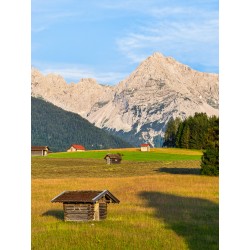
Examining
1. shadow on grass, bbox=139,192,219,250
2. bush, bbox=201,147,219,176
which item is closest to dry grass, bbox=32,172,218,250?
shadow on grass, bbox=139,192,219,250

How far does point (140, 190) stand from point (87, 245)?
32081 mm

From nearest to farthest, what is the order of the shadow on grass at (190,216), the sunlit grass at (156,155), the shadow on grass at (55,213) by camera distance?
1. the shadow on grass at (190,216)
2. the shadow on grass at (55,213)
3. the sunlit grass at (156,155)

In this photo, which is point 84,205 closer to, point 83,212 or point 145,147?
point 83,212

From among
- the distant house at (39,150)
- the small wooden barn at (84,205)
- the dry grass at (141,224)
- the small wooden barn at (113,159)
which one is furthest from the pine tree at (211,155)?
the distant house at (39,150)

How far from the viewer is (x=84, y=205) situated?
3300 centimetres

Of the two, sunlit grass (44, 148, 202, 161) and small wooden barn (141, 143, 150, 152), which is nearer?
sunlit grass (44, 148, 202, 161)

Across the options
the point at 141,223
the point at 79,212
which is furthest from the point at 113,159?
the point at 141,223

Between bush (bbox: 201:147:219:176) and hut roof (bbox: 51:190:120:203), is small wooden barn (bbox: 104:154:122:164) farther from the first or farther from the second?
hut roof (bbox: 51:190:120:203)

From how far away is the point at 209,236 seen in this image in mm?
27000

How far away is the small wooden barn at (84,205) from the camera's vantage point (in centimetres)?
3275

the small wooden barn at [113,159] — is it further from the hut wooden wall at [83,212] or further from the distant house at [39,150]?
the hut wooden wall at [83,212]

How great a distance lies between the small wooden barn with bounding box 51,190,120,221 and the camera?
32750 mm
